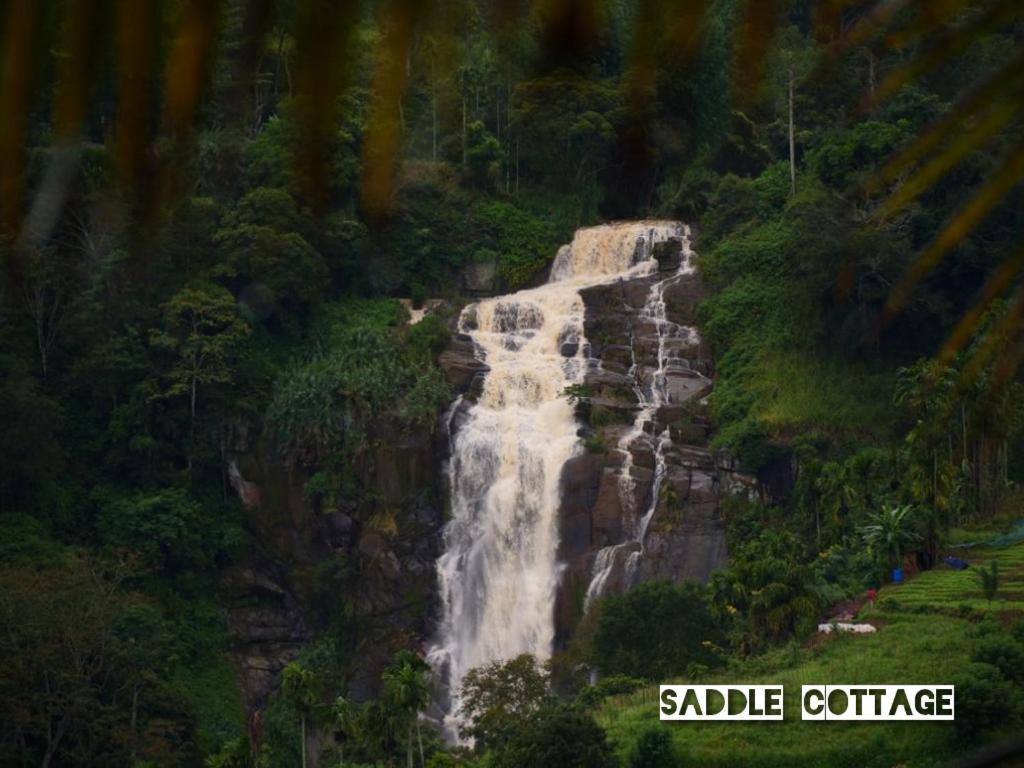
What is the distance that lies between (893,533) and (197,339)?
10961mm

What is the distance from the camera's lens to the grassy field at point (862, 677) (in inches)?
798

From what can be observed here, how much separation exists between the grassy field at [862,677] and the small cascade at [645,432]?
15.2 ft

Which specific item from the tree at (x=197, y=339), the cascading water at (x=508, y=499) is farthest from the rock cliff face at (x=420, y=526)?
the tree at (x=197, y=339)

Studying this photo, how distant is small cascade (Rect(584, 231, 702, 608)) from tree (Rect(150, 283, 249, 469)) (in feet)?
20.3

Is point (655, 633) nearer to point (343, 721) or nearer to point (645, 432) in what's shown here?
point (343, 721)

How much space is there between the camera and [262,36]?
121 cm

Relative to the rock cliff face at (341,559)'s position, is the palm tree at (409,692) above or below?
below

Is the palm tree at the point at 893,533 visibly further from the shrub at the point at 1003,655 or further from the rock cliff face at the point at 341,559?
the rock cliff face at the point at 341,559

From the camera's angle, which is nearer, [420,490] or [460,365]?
A: [420,490]

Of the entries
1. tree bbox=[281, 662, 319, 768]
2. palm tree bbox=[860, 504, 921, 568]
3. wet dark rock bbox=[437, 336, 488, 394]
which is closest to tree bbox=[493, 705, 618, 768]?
tree bbox=[281, 662, 319, 768]

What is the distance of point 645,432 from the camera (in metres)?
30.4

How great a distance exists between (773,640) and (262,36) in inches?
935

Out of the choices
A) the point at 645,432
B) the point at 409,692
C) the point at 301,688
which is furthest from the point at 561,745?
the point at 645,432

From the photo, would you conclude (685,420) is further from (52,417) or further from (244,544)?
(52,417)
